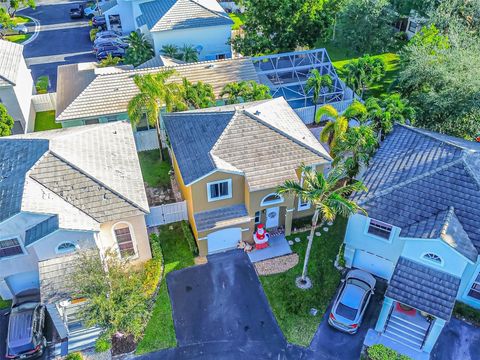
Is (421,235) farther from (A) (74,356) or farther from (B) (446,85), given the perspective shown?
(A) (74,356)

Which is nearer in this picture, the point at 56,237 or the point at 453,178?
the point at 56,237

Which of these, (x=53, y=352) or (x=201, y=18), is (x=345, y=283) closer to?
(x=53, y=352)

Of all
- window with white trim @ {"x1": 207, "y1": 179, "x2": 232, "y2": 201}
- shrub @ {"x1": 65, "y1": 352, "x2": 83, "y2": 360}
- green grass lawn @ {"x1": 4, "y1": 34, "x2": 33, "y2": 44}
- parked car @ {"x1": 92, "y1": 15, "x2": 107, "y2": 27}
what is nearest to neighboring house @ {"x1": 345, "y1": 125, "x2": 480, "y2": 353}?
window with white trim @ {"x1": 207, "y1": 179, "x2": 232, "y2": 201}

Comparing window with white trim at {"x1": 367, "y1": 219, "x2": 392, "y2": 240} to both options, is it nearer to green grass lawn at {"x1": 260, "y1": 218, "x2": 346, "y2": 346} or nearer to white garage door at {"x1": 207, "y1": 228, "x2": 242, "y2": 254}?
green grass lawn at {"x1": 260, "y1": 218, "x2": 346, "y2": 346}

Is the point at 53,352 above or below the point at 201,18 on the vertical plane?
below

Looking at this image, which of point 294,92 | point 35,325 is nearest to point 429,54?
point 294,92

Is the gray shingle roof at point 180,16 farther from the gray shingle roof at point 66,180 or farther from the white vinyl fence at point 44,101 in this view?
the gray shingle roof at point 66,180

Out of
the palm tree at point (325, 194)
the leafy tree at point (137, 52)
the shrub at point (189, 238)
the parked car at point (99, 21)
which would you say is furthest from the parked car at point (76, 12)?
the palm tree at point (325, 194)
